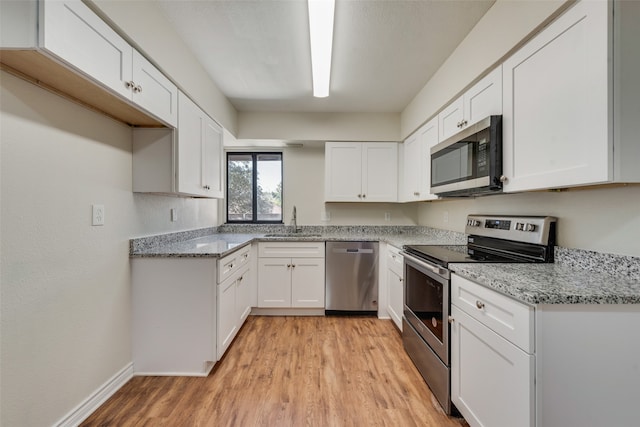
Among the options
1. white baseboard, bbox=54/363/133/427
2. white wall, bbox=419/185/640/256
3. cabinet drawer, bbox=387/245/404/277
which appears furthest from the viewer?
cabinet drawer, bbox=387/245/404/277

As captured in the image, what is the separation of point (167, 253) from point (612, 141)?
8.06 feet

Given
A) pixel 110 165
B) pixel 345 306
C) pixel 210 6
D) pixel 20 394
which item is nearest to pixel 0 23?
pixel 110 165

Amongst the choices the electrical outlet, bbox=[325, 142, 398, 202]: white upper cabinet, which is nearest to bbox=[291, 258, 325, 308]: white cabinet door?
bbox=[325, 142, 398, 202]: white upper cabinet

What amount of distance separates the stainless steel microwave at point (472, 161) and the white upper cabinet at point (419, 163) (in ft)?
1.03

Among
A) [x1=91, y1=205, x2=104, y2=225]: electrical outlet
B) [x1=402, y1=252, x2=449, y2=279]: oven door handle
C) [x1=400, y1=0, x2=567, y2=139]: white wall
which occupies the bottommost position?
[x1=402, y1=252, x2=449, y2=279]: oven door handle

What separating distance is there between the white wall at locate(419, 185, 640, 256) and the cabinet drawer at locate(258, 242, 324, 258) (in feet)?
6.01

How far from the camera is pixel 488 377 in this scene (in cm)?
125

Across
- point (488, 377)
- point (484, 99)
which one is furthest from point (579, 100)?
point (488, 377)

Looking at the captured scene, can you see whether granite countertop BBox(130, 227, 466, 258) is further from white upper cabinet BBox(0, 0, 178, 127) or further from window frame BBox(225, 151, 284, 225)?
white upper cabinet BBox(0, 0, 178, 127)

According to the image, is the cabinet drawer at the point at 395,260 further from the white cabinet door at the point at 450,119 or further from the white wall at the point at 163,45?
the white wall at the point at 163,45

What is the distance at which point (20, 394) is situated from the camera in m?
1.24

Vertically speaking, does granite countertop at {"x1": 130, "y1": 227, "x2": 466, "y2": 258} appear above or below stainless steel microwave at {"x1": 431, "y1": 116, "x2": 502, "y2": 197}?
below

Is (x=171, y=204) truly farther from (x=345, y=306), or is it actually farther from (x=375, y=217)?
(x=375, y=217)

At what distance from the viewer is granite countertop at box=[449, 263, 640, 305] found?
1005mm
